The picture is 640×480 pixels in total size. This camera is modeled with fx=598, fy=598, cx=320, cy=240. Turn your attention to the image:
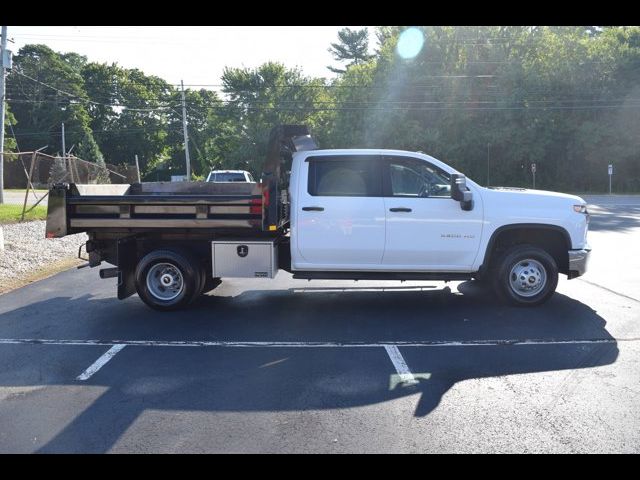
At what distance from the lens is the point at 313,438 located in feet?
13.6

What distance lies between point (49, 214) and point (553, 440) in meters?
6.47

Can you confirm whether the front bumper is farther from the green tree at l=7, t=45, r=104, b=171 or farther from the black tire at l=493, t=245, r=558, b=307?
→ the green tree at l=7, t=45, r=104, b=171

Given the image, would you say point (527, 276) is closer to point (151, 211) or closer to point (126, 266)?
point (151, 211)

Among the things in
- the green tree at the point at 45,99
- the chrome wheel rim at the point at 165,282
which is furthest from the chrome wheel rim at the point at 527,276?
the green tree at the point at 45,99

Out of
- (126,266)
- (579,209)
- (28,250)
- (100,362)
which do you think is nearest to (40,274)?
(28,250)

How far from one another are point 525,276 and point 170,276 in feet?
15.4

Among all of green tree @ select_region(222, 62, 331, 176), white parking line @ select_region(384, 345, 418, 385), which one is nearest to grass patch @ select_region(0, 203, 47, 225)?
white parking line @ select_region(384, 345, 418, 385)

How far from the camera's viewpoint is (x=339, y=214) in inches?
301

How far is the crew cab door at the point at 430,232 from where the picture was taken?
7.62 meters

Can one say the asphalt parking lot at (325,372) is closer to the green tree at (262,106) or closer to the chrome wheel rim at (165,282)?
the chrome wheel rim at (165,282)

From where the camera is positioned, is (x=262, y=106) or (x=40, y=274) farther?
(x=262, y=106)

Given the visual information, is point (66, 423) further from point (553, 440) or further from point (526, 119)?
point (526, 119)

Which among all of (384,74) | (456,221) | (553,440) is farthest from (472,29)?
(553,440)

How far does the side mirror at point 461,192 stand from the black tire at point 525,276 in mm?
907
